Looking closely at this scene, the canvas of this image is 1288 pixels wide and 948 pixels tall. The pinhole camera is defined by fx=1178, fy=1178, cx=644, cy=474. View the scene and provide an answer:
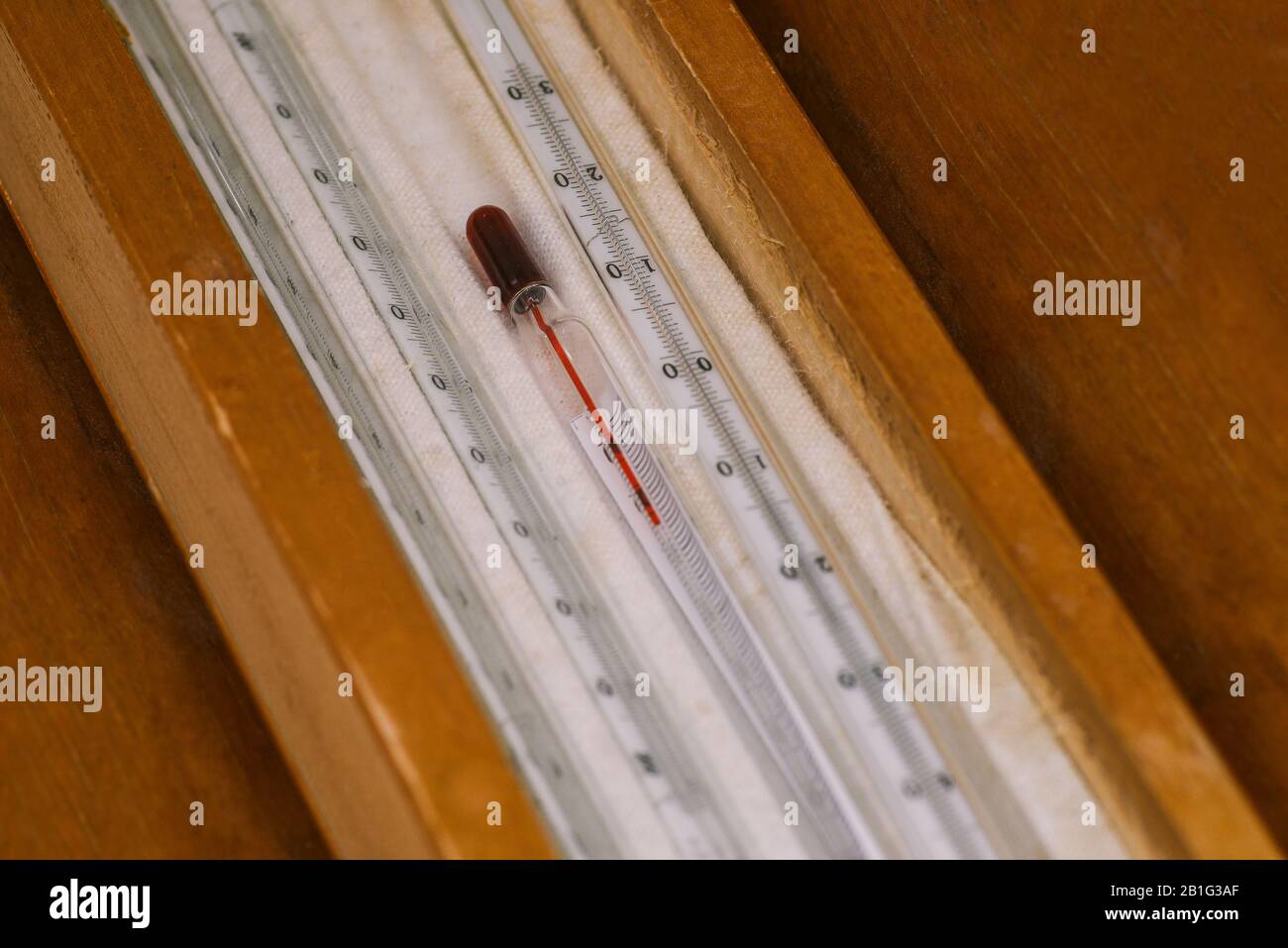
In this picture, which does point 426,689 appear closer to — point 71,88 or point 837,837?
point 837,837

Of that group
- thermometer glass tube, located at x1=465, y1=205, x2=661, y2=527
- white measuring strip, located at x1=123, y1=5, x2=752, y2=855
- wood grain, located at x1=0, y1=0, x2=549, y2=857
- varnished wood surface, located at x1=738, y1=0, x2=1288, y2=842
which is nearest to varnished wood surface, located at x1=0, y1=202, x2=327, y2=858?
wood grain, located at x1=0, y1=0, x2=549, y2=857

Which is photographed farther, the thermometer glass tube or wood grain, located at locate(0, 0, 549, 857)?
the thermometer glass tube

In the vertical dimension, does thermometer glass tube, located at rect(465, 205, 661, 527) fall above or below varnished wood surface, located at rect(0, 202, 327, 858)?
above

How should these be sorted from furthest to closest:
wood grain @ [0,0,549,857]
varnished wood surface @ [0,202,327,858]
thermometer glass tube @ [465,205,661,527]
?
thermometer glass tube @ [465,205,661,527]
varnished wood surface @ [0,202,327,858]
wood grain @ [0,0,549,857]

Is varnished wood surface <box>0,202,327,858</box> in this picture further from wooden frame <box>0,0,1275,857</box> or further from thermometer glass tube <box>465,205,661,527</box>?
thermometer glass tube <box>465,205,661,527</box>

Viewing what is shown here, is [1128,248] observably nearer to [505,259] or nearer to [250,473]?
[505,259]

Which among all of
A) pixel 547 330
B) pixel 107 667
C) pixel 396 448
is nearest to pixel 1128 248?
pixel 547 330

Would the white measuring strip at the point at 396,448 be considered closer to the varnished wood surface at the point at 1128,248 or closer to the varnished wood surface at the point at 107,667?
the varnished wood surface at the point at 107,667
